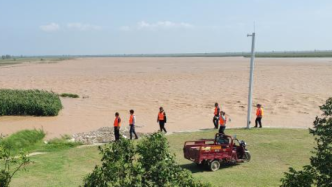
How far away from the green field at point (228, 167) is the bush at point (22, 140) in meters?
2.26

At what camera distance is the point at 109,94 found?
36.3m

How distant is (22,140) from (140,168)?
13843 millimetres

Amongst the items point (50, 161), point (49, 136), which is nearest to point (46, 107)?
point (49, 136)

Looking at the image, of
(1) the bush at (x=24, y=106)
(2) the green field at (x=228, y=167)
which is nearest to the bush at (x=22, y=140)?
(2) the green field at (x=228, y=167)

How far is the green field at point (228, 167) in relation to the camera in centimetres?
1077

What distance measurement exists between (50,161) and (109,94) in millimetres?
23626

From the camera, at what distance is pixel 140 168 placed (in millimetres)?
4633

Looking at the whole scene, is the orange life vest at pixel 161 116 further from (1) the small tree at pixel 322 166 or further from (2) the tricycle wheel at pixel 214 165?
(1) the small tree at pixel 322 166

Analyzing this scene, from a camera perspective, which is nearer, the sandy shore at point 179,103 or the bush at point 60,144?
the bush at point 60,144

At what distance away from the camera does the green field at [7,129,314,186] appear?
424 inches

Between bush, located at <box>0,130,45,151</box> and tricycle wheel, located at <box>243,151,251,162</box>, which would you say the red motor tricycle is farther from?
bush, located at <box>0,130,45,151</box>

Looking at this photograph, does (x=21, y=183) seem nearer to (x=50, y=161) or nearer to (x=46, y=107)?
(x=50, y=161)

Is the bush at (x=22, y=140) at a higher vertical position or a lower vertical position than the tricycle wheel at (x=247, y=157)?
lower

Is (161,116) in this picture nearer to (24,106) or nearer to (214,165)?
(214,165)
